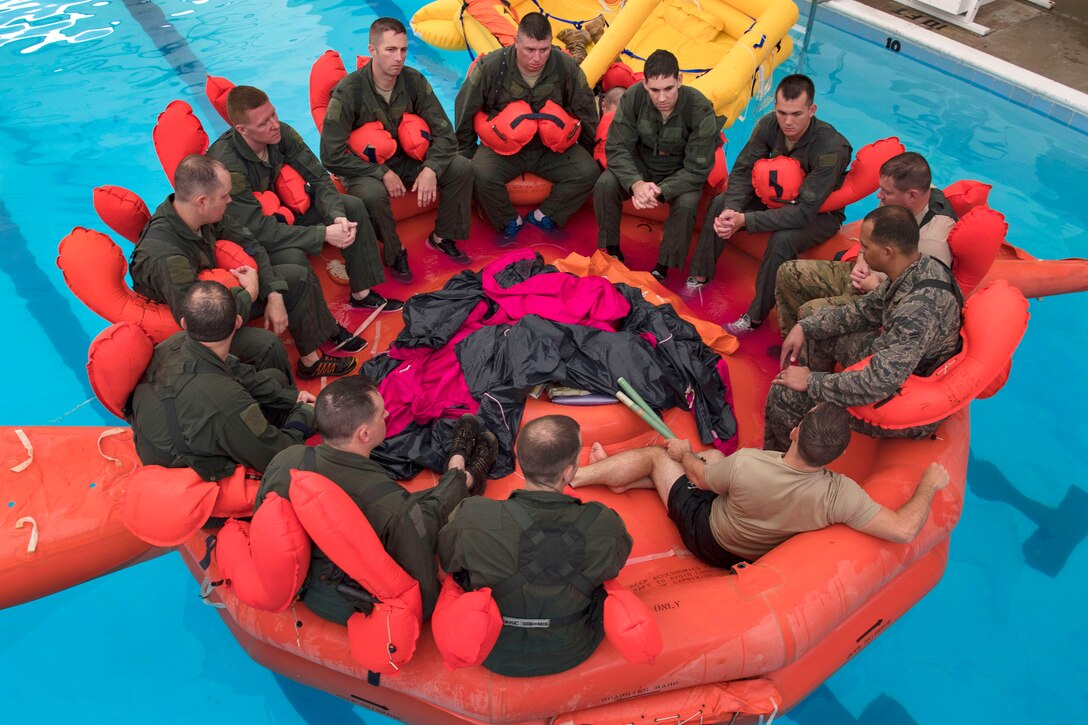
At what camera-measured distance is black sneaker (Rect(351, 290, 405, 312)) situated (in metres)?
3.75

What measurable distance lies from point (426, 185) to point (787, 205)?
1.65 meters

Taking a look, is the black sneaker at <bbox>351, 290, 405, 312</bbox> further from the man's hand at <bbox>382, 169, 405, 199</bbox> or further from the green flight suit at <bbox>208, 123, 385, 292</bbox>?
the man's hand at <bbox>382, 169, 405, 199</bbox>

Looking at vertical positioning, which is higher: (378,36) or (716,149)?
(378,36)

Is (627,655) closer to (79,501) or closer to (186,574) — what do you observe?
(79,501)

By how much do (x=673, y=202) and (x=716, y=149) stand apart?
0.33 m

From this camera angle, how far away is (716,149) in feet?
12.5

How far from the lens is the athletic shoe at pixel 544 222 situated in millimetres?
4277

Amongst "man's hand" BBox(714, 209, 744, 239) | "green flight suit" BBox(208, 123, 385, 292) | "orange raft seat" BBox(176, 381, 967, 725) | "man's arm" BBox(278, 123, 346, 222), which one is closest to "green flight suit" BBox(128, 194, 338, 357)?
"green flight suit" BBox(208, 123, 385, 292)

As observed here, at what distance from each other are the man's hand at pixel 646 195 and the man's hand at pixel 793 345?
96 centimetres

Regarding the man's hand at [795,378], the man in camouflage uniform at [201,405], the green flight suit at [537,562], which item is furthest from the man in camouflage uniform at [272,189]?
the man's hand at [795,378]

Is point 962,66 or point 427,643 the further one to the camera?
point 962,66

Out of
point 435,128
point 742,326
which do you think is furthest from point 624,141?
point 742,326

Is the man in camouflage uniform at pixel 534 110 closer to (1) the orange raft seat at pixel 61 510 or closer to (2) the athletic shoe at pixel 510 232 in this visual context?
(2) the athletic shoe at pixel 510 232

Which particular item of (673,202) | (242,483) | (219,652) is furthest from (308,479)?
(673,202)
